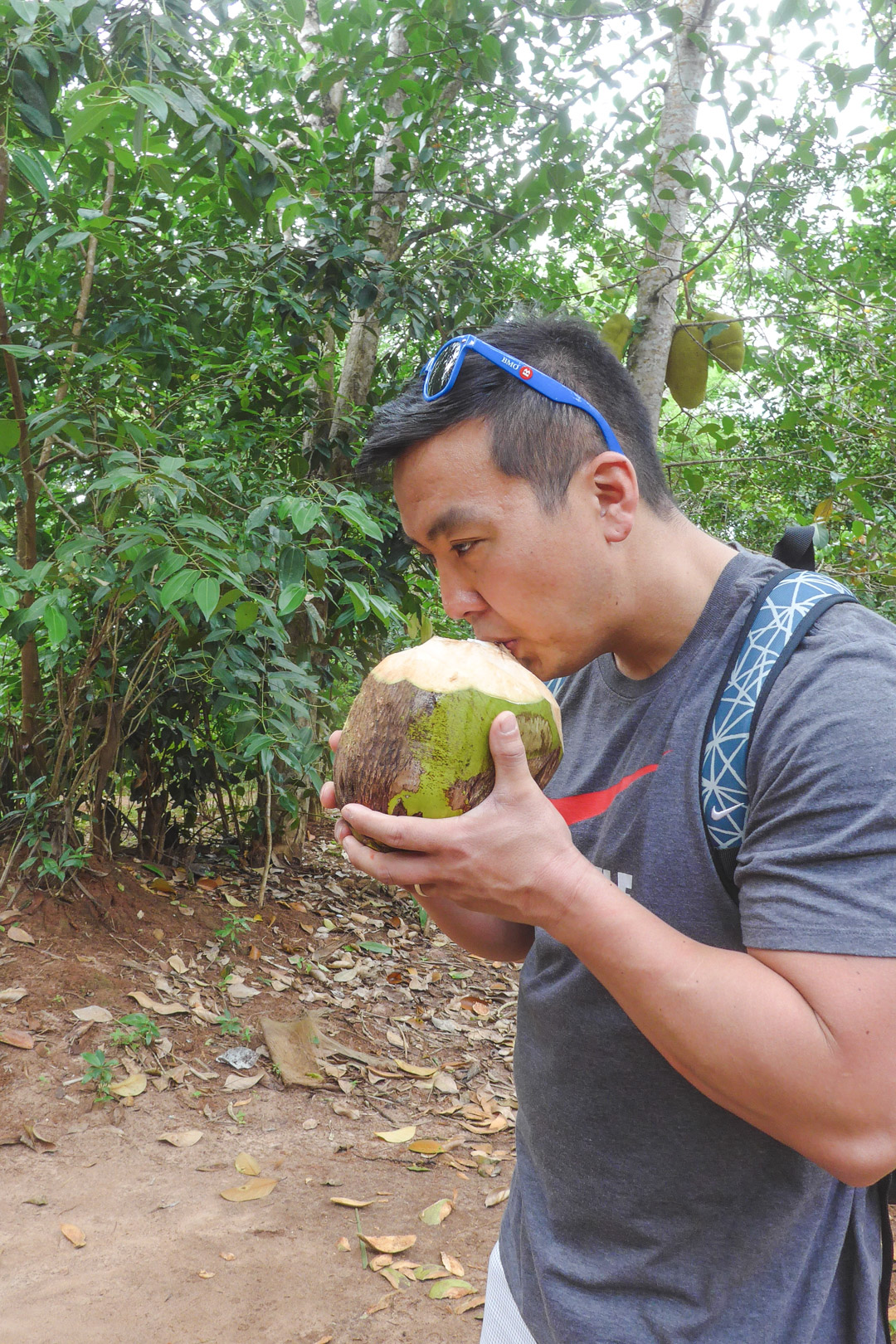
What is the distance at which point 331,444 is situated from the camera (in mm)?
4066

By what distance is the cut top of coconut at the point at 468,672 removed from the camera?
42.4 inches

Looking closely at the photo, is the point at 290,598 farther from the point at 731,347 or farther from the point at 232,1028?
the point at 731,347

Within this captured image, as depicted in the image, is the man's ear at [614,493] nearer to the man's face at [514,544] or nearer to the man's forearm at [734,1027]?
the man's face at [514,544]

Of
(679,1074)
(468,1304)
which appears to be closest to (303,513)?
(679,1074)

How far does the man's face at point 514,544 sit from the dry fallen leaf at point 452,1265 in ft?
6.08

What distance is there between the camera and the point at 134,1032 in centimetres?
292

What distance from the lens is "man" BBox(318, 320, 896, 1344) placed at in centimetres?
77

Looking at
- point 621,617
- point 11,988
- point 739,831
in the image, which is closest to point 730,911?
point 739,831

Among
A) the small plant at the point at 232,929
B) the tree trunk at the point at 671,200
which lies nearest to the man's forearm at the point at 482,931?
the tree trunk at the point at 671,200

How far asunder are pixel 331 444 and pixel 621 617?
3.17 metres

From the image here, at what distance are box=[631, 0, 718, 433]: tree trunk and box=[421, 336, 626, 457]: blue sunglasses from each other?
6.03 ft

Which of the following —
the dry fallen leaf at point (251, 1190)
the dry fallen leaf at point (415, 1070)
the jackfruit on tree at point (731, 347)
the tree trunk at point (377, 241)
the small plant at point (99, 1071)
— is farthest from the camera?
the tree trunk at point (377, 241)

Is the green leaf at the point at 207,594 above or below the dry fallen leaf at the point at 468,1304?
above

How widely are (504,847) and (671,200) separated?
2632mm
